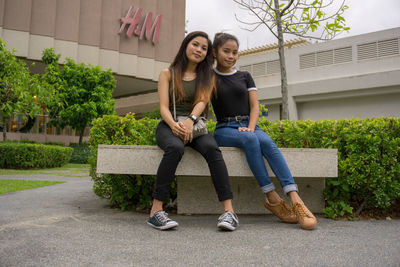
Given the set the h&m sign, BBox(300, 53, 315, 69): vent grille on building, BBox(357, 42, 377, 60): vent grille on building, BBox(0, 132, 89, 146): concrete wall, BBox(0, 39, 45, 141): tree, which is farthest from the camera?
the h&m sign

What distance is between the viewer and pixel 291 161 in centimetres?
331

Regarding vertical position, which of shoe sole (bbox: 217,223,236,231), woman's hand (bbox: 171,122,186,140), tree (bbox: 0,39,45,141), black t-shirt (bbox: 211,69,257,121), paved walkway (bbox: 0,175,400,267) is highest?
tree (bbox: 0,39,45,141)

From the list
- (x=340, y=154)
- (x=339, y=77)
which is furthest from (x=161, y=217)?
(x=339, y=77)

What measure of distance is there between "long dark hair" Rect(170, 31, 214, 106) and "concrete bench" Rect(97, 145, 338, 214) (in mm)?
547

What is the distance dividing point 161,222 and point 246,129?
122cm

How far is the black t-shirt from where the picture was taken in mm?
3354

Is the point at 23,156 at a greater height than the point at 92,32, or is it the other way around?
the point at 92,32

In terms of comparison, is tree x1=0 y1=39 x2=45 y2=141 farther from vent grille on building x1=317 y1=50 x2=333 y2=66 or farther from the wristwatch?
vent grille on building x1=317 y1=50 x2=333 y2=66

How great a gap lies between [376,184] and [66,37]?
68.5ft

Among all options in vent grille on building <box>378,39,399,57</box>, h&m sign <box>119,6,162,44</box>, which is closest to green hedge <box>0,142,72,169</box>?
h&m sign <box>119,6,162,44</box>

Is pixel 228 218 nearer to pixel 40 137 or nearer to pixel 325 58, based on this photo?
pixel 325 58

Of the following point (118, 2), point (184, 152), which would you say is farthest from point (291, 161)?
point (118, 2)

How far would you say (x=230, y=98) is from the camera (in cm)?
335

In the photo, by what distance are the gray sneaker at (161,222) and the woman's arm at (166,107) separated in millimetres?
718
